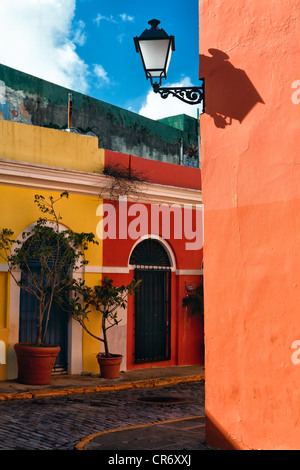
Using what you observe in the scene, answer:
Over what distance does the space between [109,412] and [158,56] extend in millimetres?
4794

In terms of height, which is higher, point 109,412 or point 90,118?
point 90,118

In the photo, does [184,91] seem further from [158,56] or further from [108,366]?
[108,366]

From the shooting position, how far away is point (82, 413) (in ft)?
27.5

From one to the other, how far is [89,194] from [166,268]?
263 cm

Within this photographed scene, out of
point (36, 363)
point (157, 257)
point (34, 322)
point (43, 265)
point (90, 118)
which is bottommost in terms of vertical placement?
point (36, 363)

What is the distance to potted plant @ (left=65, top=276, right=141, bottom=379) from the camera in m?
11.8

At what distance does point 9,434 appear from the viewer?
6848 mm

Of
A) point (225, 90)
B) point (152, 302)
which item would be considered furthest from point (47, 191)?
point (225, 90)

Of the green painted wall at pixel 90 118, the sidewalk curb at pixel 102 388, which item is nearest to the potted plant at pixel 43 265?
the sidewalk curb at pixel 102 388

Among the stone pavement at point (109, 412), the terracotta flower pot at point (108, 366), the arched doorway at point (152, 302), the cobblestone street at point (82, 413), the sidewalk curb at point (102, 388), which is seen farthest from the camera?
the arched doorway at point (152, 302)

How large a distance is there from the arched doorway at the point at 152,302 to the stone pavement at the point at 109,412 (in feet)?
Result: 1.79

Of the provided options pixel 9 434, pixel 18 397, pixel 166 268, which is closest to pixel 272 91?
pixel 9 434

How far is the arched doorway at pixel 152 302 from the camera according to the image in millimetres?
13284

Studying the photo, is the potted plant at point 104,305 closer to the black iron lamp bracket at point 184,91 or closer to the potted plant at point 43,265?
the potted plant at point 43,265
